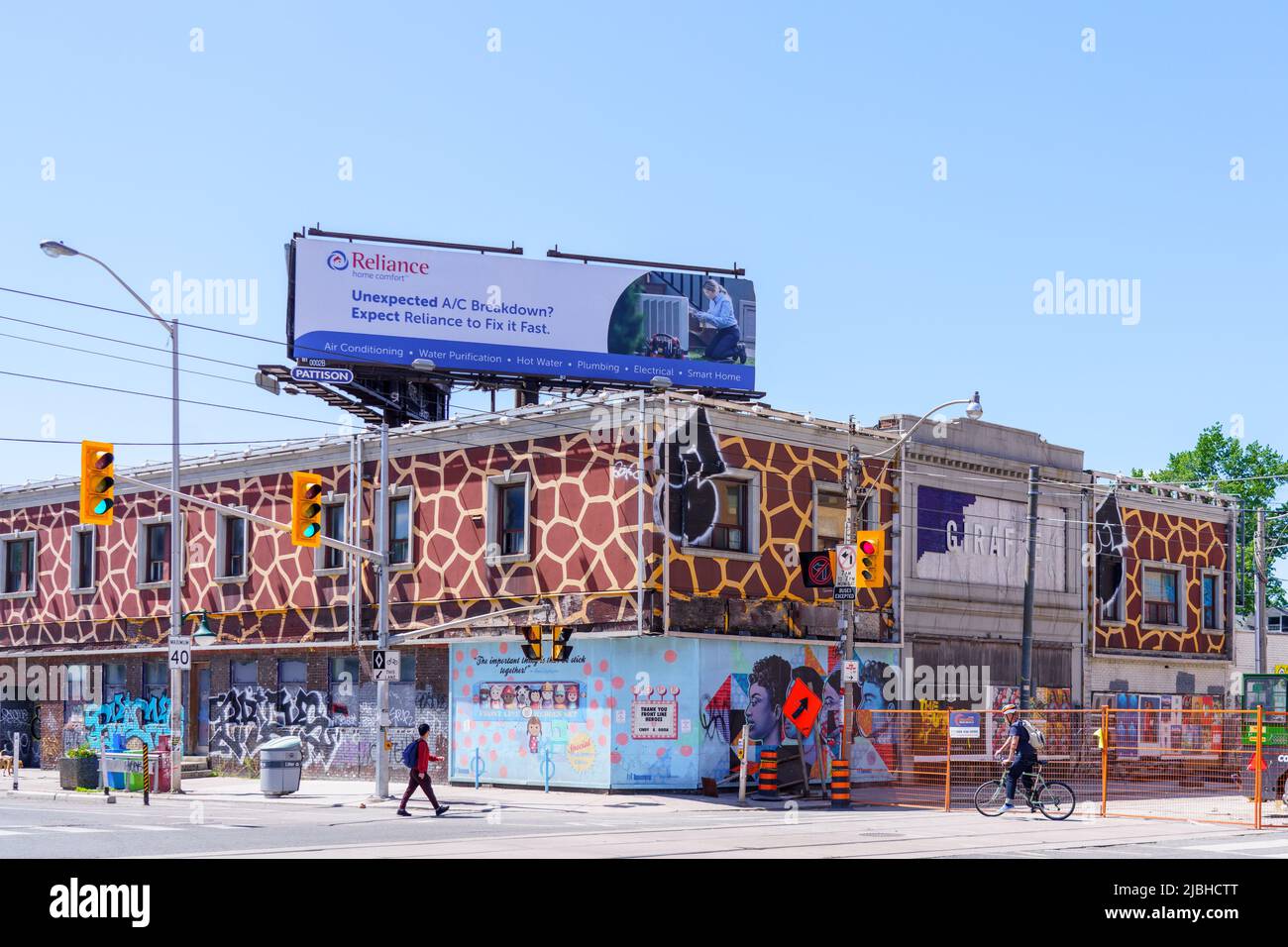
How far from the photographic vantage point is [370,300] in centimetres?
4416

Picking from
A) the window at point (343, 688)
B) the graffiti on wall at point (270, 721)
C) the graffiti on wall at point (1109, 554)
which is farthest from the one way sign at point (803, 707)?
the graffiti on wall at point (1109, 554)

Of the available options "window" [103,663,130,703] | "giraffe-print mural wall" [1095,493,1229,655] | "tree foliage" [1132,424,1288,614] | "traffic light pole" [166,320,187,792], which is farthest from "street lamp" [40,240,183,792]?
"tree foliage" [1132,424,1288,614]

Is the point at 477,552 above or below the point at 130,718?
above

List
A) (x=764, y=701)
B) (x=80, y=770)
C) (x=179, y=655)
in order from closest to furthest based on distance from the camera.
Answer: (x=179, y=655), (x=764, y=701), (x=80, y=770)

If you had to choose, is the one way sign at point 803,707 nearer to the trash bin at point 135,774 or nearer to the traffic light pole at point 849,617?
the traffic light pole at point 849,617

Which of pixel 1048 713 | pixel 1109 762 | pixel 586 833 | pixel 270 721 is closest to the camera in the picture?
pixel 586 833

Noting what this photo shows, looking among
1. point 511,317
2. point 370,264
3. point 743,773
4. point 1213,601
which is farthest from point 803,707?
point 1213,601

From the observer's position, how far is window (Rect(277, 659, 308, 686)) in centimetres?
4166

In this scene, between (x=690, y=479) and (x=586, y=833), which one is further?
(x=690, y=479)

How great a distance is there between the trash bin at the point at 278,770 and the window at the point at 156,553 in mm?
12984

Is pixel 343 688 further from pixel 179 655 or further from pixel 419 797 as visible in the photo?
pixel 419 797

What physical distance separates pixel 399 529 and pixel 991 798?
17.4 meters

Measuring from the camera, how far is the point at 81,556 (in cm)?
4753
